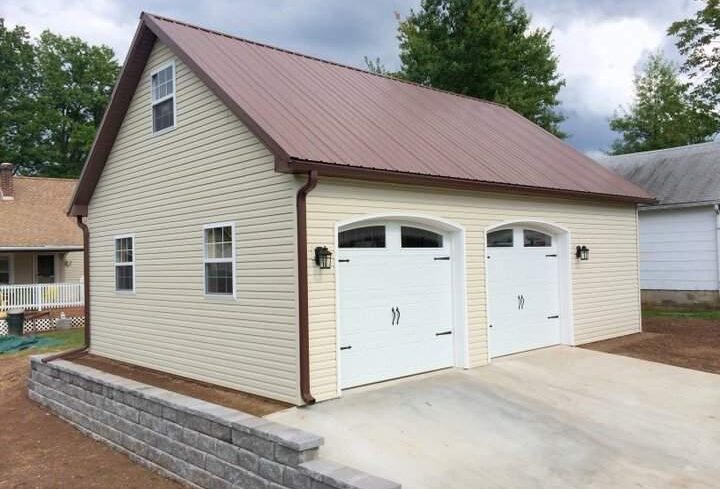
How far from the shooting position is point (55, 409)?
32.9ft

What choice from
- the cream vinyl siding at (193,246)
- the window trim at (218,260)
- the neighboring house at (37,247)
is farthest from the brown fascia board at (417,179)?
the neighboring house at (37,247)

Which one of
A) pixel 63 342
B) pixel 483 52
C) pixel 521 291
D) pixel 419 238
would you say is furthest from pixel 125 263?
pixel 483 52

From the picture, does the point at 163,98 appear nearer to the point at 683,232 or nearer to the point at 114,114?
the point at 114,114

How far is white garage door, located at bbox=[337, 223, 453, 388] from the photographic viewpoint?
8.05 m

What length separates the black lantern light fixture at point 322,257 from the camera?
7.46 meters

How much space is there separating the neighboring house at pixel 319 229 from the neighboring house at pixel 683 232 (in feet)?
19.7

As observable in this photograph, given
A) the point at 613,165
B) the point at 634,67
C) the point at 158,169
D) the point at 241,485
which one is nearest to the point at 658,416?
the point at 241,485

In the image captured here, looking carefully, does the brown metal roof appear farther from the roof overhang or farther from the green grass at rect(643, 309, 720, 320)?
the roof overhang

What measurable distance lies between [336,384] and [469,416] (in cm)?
170

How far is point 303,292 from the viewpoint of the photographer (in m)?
7.33

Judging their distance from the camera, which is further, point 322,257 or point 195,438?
point 322,257

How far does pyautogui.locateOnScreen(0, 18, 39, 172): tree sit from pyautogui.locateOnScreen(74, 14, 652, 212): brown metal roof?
31.2 m

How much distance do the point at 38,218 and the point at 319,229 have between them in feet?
64.3

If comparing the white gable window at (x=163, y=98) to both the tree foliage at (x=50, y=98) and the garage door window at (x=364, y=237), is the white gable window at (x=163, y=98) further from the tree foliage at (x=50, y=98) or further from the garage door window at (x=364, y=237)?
the tree foliage at (x=50, y=98)
